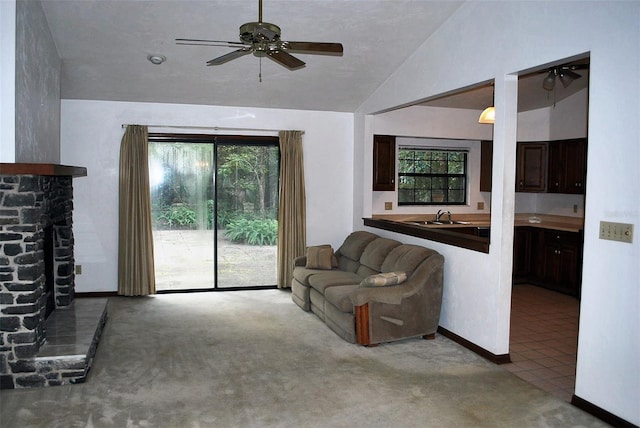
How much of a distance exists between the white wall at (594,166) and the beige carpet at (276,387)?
14.9 inches

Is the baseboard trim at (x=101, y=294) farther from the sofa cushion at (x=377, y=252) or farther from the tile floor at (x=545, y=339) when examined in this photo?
the tile floor at (x=545, y=339)

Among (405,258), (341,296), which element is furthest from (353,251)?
(341,296)

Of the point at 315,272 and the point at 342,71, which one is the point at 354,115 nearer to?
the point at 342,71

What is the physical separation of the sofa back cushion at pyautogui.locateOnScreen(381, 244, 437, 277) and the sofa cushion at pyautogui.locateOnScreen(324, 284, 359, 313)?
1.39 feet

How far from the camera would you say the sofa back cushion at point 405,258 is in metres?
5.01

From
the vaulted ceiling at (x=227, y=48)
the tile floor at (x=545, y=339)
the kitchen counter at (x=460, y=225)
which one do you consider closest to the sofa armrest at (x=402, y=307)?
the kitchen counter at (x=460, y=225)

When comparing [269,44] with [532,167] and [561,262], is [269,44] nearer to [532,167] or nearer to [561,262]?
[561,262]

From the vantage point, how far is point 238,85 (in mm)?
6168

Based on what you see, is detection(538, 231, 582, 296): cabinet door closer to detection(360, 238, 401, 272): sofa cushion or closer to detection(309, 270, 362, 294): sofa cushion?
detection(360, 238, 401, 272): sofa cushion

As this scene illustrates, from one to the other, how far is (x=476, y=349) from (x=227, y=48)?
3.75m

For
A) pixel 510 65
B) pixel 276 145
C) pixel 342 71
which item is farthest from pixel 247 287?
pixel 510 65

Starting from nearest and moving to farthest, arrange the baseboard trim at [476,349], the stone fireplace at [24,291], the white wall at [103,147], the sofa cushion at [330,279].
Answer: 1. the stone fireplace at [24,291]
2. the baseboard trim at [476,349]
3. the sofa cushion at [330,279]
4. the white wall at [103,147]

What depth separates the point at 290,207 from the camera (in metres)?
7.04

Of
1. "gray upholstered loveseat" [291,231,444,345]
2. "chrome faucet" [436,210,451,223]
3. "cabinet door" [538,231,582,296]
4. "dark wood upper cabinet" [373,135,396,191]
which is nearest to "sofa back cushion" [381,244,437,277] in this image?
"gray upholstered loveseat" [291,231,444,345]
